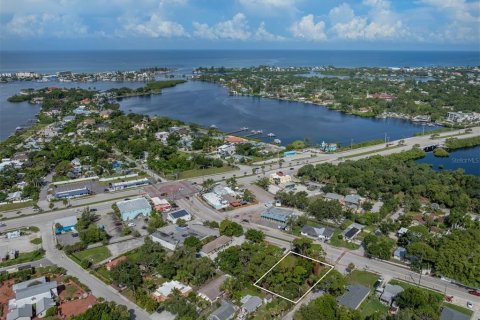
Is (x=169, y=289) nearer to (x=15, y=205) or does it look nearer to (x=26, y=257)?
(x=26, y=257)

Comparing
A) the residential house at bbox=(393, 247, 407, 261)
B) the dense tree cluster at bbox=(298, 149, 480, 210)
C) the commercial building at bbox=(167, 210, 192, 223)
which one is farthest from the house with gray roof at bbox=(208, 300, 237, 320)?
the dense tree cluster at bbox=(298, 149, 480, 210)

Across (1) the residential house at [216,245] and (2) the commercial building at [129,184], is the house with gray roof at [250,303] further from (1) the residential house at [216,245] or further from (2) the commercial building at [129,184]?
(2) the commercial building at [129,184]

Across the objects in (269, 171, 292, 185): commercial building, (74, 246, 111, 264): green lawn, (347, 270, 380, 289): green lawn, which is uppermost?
(269, 171, 292, 185): commercial building

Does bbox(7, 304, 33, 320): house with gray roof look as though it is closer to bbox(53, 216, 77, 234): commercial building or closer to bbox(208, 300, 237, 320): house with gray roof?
bbox(208, 300, 237, 320): house with gray roof

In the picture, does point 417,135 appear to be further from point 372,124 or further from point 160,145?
point 160,145

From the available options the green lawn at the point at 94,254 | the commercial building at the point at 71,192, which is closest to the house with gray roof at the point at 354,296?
the green lawn at the point at 94,254

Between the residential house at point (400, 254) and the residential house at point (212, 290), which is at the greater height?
the residential house at point (400, 254)
